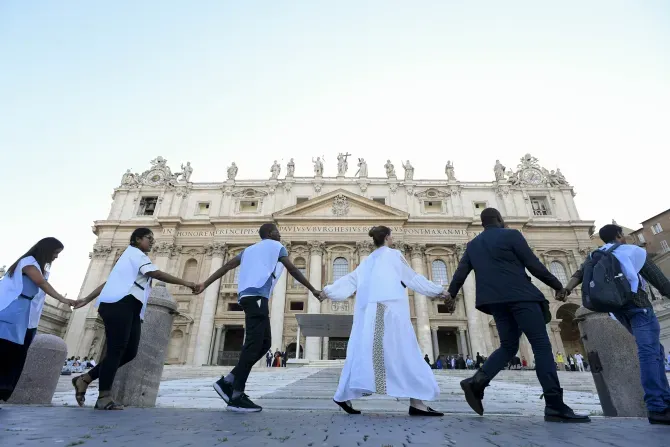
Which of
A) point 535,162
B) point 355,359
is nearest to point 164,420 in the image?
point 355,359

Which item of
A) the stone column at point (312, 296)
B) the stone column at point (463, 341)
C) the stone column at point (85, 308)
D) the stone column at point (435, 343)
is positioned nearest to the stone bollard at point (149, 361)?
the stone column at point (312, 296)

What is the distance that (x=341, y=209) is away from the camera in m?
33.7

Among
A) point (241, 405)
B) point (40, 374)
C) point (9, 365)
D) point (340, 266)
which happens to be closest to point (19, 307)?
point (9, 365)

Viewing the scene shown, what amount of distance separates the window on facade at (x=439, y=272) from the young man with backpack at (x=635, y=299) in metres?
27.9

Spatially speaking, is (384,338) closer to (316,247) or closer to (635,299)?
(635,299)

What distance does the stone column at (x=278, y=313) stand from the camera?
92.7 ft

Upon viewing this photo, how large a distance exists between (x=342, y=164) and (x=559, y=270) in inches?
837

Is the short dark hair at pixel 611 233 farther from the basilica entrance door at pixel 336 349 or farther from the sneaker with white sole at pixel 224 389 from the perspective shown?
the basilica entrance door at pixel 336 349

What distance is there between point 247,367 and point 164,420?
4.76ft

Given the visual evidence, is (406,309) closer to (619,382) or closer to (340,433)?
(340,433)

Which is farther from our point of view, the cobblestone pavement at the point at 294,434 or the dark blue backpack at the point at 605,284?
the dark blue backpack at the point at 605,284

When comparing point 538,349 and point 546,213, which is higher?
point 546,213

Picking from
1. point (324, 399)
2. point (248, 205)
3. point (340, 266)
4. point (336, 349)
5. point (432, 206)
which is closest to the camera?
point (324, 399)

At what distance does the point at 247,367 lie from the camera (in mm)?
4488
